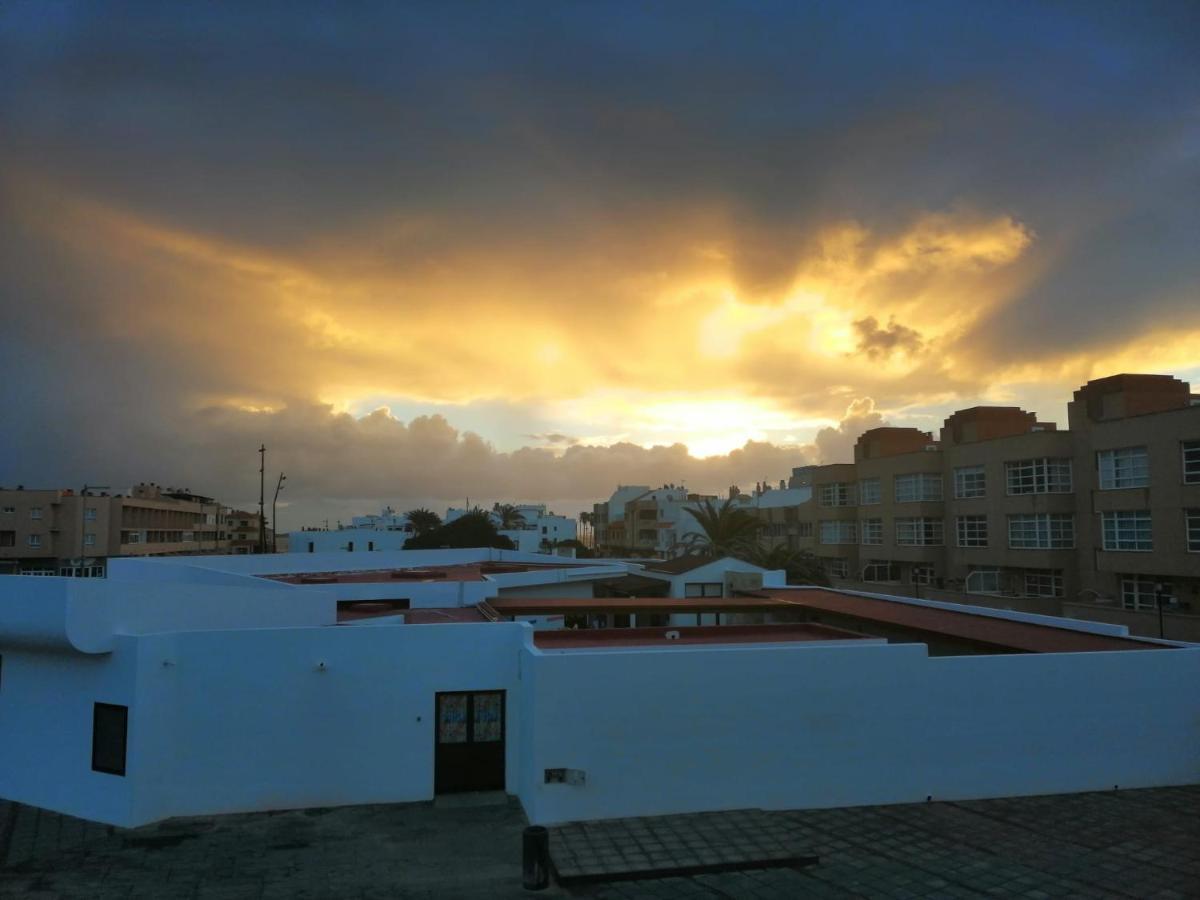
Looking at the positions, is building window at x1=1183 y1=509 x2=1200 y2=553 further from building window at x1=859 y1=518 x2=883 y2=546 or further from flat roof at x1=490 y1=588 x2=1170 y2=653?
building window at x1=859 y1=518 x2=883 y2=546

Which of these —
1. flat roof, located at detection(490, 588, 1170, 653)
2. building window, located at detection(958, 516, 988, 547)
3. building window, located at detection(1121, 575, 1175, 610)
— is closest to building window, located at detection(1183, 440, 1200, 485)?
building window, located at detection(1121, 575, 1175, 610)

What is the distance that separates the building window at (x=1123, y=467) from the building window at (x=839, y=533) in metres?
22.3

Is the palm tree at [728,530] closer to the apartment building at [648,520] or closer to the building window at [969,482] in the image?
the building window at [969,482]

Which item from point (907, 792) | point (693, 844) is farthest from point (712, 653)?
point (907, 792)

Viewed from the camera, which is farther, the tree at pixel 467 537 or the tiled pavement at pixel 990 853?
the tree at pixel 467 537

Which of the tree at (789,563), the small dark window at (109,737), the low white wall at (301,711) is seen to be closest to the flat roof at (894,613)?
the low white wall at (301,711)

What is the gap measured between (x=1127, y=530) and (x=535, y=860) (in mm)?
35465

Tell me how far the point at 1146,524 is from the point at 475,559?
1251 inches

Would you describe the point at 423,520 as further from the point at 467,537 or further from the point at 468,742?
the point at 468,742

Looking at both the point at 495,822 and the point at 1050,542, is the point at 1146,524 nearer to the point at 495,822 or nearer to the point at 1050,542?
the point at 1050,542

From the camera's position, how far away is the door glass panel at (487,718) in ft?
46.2

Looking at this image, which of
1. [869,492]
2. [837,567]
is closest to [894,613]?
[869,492]

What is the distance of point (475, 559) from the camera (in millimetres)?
40781

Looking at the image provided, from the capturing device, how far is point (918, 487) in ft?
165
